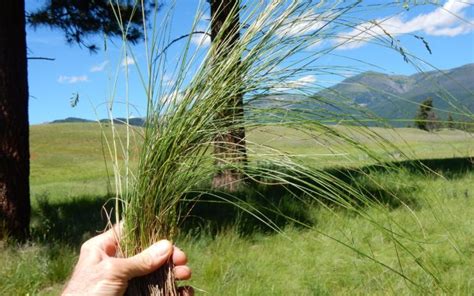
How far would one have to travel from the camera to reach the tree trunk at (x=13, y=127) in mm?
5047

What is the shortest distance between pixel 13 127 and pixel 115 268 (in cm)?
420

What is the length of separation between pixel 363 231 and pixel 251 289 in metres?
1.53

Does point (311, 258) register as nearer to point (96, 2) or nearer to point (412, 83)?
point (412, 83)

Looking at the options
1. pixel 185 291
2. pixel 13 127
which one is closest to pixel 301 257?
pixel 185 291

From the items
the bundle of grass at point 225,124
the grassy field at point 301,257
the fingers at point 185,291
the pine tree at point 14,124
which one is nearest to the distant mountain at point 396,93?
the bundle of grass at point 225,124

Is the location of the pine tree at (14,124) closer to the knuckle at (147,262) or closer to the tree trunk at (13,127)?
the tree trunk at (13,127)

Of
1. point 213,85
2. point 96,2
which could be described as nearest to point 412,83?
point 213,85

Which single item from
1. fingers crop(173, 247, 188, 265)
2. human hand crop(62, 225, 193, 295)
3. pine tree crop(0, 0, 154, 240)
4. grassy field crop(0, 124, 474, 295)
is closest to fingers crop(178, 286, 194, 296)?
human hand crop(62, 225, 193, 295)

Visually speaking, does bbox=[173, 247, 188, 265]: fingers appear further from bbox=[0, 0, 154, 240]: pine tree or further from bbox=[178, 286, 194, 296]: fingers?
bbox=[0, 0, 154, 240]: pine tree

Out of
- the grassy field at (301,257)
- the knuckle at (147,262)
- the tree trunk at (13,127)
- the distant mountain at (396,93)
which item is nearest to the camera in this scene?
the distant mountain at (396,93)

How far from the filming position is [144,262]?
1.39 m

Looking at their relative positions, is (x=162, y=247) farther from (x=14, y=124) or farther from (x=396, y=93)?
(x=14, y=124)

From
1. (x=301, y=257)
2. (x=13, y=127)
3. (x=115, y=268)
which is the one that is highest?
Result: (x=13, y=127)

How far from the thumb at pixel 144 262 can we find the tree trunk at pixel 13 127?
160 inches
